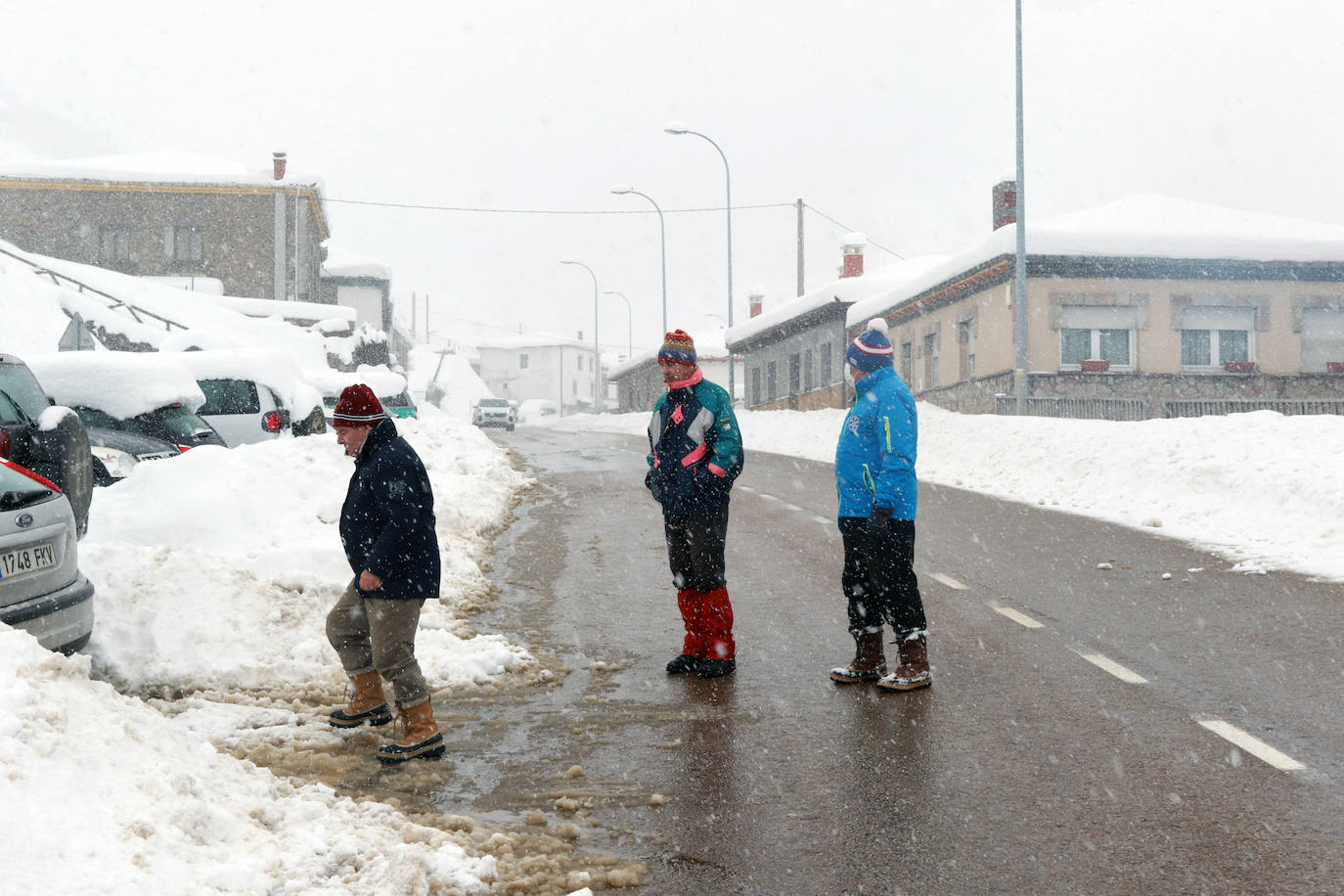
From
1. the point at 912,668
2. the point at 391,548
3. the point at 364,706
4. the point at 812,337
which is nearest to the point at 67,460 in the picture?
the point at 364,706

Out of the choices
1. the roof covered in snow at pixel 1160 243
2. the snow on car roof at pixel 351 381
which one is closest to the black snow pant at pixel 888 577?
the snow on car roof at pixel 351 381

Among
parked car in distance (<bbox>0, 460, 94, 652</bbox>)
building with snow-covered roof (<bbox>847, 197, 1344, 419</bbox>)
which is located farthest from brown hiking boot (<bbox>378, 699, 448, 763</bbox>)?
building with snow-covered roof (<bbox>847, 197, 1344, 419</bbox>)

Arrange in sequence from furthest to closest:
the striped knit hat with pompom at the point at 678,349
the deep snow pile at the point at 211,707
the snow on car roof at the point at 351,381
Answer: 1. the snow on car roof at the point at 351,381
2. the striped knit hat with pompom at the point at 678,349
3. the deep snow pile at the point at 211,707

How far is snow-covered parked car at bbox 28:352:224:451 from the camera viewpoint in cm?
1231

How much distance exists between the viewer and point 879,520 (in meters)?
6.30

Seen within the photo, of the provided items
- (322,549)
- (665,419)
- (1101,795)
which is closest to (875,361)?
(665,419)

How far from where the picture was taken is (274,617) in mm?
6910

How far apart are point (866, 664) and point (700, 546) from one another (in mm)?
1080

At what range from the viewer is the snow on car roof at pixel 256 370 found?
615 inches

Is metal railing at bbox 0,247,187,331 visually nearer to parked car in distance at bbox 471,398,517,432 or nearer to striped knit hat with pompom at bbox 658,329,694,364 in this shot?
parked car in distance at bbox 471,398,517,432

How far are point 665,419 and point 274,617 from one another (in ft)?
8.19

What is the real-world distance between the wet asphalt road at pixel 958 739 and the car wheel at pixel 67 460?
267 centimetres

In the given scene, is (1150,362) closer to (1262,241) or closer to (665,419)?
(1262,241)

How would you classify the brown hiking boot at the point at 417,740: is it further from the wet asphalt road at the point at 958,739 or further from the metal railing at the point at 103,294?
the metal railing at the point at 103,294
